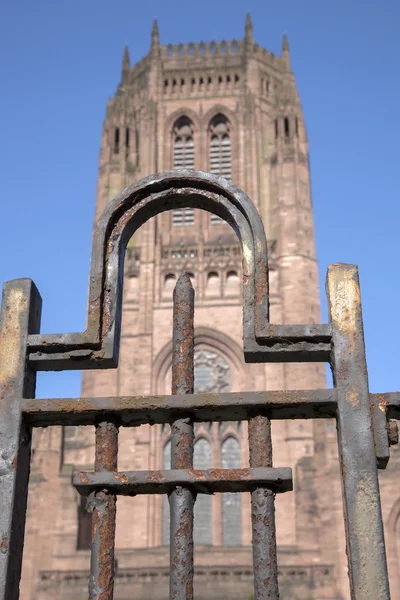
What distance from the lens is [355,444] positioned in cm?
292

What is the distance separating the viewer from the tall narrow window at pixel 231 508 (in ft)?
89.1

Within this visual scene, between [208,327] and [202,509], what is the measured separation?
6.64m

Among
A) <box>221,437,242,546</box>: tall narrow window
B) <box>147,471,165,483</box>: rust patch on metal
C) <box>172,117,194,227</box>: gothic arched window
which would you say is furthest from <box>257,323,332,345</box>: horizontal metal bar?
<box>172,117,194,227</box>: gothic arched window

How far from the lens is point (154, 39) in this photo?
3838cm

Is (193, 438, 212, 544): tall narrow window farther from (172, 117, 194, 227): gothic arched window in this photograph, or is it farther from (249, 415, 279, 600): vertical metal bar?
(249, 415, 279, 600): vertical metal bar

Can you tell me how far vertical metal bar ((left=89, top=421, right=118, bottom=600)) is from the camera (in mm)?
2781

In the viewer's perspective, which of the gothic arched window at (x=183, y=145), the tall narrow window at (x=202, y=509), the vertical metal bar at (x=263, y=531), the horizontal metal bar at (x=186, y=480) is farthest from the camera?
the gothic arched window at (x=183, y=145)

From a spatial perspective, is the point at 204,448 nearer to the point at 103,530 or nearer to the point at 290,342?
the point at 290,342

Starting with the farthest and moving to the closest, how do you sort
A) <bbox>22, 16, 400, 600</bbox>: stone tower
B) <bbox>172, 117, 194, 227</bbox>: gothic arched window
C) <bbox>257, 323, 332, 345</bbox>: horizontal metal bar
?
<bbox>172, 117, 194, 227</bbox>: gothic arched window
<bbox>22, 16, 400, 600</bbox>: stone tower
<bbox>257, 323, 332, 345</bbox>: horizontal metal bar

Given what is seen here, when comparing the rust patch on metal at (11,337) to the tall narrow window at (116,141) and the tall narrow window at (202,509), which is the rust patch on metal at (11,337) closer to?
the tall narrow window at (202,509)

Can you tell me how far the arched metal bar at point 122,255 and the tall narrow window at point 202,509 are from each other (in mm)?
24173

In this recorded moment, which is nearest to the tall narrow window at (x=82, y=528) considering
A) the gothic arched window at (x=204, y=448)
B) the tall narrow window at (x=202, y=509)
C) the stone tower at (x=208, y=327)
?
the stone tower at (x=208, y=327)

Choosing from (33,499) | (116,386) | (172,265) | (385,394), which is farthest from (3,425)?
(172,265)

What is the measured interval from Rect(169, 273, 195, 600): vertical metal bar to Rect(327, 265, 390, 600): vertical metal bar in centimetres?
55
